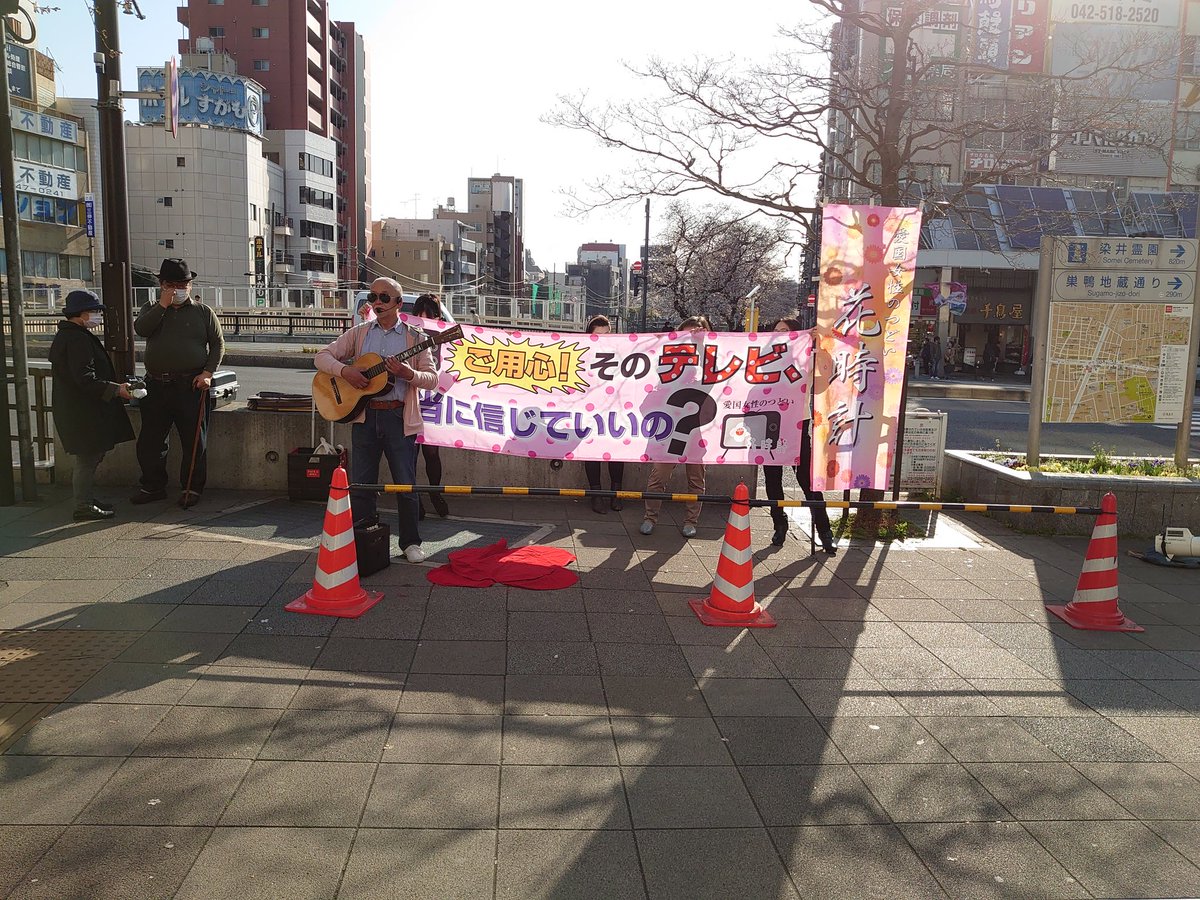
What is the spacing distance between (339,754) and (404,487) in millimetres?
2562

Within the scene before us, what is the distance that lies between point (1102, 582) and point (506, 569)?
433 centimetres

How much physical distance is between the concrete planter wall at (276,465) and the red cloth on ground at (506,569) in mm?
2057

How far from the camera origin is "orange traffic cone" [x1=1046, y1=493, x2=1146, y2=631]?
6344 mm

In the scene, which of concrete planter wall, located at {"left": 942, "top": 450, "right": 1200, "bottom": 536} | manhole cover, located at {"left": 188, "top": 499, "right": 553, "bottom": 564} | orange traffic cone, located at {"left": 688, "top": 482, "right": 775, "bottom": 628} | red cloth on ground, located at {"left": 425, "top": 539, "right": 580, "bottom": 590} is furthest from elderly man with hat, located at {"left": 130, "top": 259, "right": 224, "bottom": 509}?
concrete planter wall, located at {"left": 942, "top": 450, "right": 1200, "bottom": 536}

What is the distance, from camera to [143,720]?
4262mm

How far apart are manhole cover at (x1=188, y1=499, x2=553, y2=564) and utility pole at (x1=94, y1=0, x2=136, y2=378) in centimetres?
214

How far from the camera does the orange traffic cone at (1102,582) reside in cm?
634

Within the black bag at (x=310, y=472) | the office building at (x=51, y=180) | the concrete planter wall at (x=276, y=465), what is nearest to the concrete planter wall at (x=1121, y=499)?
the concrete planter wall at (x=276, y=465)

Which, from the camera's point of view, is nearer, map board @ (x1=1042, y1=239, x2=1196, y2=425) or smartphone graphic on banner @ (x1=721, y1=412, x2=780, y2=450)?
smartphone graphic on banner @ (x1=721, y1=412, x2=780, y2=450)

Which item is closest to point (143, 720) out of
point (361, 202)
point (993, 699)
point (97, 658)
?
point (97, 658)

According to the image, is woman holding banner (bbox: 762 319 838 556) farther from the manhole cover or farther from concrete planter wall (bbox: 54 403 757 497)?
the manhole cover

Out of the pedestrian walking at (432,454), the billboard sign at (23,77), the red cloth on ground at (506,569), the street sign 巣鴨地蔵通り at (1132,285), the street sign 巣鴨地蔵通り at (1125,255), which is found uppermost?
the billboard sign at (23,77)

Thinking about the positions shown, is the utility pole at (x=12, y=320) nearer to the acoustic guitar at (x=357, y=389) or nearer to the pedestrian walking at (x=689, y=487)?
the acoustic guitar at (x=357, y=389)

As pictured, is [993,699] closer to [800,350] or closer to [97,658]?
[800,350]
